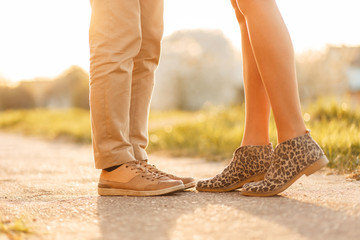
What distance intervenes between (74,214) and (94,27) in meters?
0.79

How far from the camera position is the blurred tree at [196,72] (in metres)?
18.6

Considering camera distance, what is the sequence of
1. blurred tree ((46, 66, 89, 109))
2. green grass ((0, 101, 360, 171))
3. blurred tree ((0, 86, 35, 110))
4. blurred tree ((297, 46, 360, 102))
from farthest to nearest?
1. blurred tree ((0, 86, 35, 110))
2. blurred tree ((46, 66, 89, 109))
3. blurred tree ((297, 46, 360, 102))
4. green grass ((0, 101, 360, 171))

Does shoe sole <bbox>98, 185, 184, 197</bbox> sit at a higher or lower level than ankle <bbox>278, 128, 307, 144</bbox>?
lower

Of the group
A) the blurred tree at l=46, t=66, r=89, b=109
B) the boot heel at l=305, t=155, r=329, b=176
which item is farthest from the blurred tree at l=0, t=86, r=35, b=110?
the boot heel at l=305, t=155, r=329, b=176

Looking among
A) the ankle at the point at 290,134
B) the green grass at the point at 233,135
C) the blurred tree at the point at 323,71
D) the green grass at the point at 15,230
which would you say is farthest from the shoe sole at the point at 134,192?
the blurred tree at the point at 323,71

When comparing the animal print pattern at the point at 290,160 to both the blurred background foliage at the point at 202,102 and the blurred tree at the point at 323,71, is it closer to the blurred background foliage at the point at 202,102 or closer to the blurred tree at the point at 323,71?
the blurred background foliage at the point at 202,102

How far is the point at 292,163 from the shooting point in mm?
1544

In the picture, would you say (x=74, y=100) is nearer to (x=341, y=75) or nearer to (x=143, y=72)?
(x=341, y=75)

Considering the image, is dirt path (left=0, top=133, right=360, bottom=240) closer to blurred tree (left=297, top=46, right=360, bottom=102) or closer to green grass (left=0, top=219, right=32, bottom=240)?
→ green grass (left=0, top=219, right=32, bottom=240)

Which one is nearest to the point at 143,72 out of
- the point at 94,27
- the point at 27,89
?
the point at 94,27

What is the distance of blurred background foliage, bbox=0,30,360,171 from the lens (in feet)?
13.0

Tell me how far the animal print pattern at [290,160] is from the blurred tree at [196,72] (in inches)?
645

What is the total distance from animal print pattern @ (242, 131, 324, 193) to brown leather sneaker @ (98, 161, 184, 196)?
350mm

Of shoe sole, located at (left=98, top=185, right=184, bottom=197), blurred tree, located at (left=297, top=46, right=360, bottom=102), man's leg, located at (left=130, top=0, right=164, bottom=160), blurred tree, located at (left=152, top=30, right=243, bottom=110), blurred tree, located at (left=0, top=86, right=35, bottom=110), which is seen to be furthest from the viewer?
blurred tree, located at (left=0, top=86, right=35, bottom=110)
